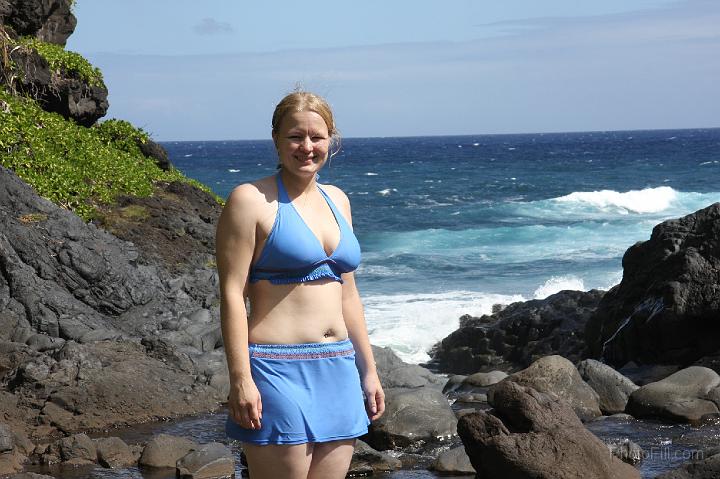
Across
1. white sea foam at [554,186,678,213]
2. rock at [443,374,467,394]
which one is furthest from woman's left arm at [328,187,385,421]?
white sea foam at [554,186,678,213]

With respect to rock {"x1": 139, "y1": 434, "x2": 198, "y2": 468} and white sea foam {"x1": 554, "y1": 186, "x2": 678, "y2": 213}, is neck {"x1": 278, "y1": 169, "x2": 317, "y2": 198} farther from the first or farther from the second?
white sea foam {"x1": 554, "y1": 186, "x2": 678, "y2": 213}

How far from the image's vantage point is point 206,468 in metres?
8.49

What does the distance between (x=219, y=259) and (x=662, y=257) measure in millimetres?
10744

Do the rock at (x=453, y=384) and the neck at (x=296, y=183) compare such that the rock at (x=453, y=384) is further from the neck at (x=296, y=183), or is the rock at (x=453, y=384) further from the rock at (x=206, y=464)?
the neck at (x=296, y=183)

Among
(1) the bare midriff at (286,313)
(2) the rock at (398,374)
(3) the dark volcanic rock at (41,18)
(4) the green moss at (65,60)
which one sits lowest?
(2) the rock at (398,374)

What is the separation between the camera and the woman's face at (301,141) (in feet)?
12.9

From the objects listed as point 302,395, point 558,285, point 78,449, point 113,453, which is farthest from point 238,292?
point 558,285

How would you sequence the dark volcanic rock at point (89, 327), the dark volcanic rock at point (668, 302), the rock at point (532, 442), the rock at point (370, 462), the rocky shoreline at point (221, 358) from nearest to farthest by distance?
1. the rock at point (532, 442)
2. the rocky shoreline at point (221, 358)
3. the rock at point (370, 462)
4. the dark volcanic rock at point (89, 327)
5. the dark volcanic rock at point (668, 302)

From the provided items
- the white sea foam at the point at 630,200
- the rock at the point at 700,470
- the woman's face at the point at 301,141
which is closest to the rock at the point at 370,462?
the rock at the point at 700,470

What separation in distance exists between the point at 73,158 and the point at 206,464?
966 cm

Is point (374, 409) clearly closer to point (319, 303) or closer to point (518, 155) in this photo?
point (319, 303)

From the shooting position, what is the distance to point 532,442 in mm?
7484

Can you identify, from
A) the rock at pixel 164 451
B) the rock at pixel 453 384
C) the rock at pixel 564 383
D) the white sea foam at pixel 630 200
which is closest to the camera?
the rock at pixel 164 451

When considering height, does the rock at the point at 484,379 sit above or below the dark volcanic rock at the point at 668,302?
below
